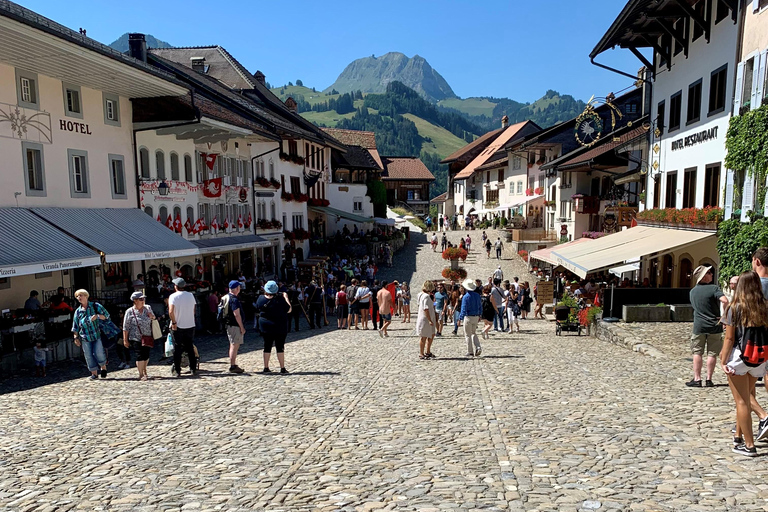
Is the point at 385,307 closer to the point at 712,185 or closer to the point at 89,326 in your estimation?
the point at 89,326

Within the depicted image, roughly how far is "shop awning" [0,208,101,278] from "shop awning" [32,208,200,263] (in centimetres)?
61

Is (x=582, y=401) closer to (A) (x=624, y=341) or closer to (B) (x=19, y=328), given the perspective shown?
(A) (x=624, y=341)

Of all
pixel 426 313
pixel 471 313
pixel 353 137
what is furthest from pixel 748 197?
pixel 353 137

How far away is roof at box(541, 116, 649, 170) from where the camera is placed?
1153 inches

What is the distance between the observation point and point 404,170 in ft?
285

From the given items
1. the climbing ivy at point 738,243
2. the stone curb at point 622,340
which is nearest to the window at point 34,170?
the stone curb at point 622,340

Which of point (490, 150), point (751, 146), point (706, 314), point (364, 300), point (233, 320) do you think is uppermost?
point (490, 150)

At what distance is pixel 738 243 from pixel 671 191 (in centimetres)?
714

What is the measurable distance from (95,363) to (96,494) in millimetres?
6325

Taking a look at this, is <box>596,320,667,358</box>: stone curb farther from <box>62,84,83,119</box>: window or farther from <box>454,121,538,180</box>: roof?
<box>454,121,538,180</box>: roof

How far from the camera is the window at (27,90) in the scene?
1698 cm

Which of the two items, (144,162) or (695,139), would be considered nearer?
(695,139)

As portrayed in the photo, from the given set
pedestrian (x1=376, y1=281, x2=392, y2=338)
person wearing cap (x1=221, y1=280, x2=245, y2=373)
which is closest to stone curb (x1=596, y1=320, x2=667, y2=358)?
pedestrian (x1=376, y1=281, x2=392, y2=338)

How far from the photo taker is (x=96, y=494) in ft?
17.6
